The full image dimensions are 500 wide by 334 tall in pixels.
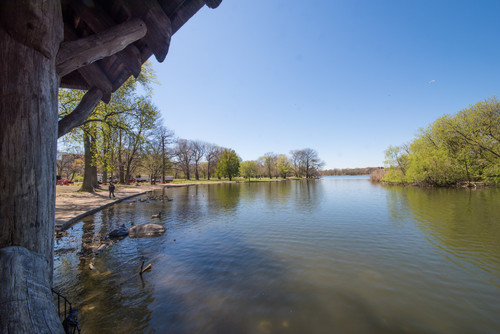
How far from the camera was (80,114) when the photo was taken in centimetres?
339

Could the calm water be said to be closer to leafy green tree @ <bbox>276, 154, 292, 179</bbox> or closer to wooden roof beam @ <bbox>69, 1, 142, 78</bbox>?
wooden roof beam @ <bbox>69, 1, 142, 78</bbox>

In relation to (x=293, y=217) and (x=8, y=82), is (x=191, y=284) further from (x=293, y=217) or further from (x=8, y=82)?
(x=293, y=217)

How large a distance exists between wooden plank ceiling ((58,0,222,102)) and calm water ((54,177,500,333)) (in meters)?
4.34

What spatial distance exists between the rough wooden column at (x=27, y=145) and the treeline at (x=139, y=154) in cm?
1430

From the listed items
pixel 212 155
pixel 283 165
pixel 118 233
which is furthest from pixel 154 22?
pixel 283 165

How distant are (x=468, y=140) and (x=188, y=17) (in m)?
36.9

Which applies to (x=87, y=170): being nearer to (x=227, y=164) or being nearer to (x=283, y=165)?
(x=227, y=164)

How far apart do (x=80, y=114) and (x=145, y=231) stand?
7.28 m

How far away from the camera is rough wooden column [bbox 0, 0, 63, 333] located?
1.74 metres

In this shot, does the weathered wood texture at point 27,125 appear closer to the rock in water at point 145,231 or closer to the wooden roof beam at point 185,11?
the wooden roof beam at point 185,11

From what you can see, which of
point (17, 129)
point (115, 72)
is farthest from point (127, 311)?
point (115, 72)

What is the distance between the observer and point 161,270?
5.89 m

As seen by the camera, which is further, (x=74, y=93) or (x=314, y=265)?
(x=74, y=93)

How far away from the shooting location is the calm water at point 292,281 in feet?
12.6
